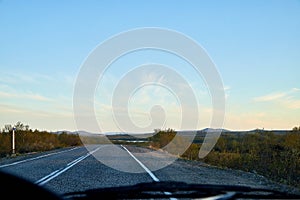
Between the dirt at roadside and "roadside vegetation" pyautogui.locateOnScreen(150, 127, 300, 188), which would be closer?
the dirt at roadside

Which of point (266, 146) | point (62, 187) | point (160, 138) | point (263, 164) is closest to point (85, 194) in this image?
point (62, 187)

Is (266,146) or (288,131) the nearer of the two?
(266,146)

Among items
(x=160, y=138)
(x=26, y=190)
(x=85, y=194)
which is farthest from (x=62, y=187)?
(x=160, y=138)

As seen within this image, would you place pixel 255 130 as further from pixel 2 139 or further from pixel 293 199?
pixel 293 199

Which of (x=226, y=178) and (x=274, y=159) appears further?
(x=274, y=159)

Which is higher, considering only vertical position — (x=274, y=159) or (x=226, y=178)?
(x=274, y=159)

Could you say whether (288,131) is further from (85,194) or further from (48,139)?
(48,139)

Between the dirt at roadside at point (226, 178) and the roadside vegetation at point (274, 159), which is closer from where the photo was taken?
the dirt at roadside at point (226, 178)

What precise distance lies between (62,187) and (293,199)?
769 centimetres

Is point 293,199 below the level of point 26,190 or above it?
below

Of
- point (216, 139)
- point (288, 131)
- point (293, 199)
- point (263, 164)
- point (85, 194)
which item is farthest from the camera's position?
point (216, 139)

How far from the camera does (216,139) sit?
4131cm

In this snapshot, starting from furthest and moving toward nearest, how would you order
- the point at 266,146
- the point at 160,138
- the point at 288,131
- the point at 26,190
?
the point at 160,138, the point at 288,131, the point at 266,146, the point at 26,190

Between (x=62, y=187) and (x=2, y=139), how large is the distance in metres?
28.7
